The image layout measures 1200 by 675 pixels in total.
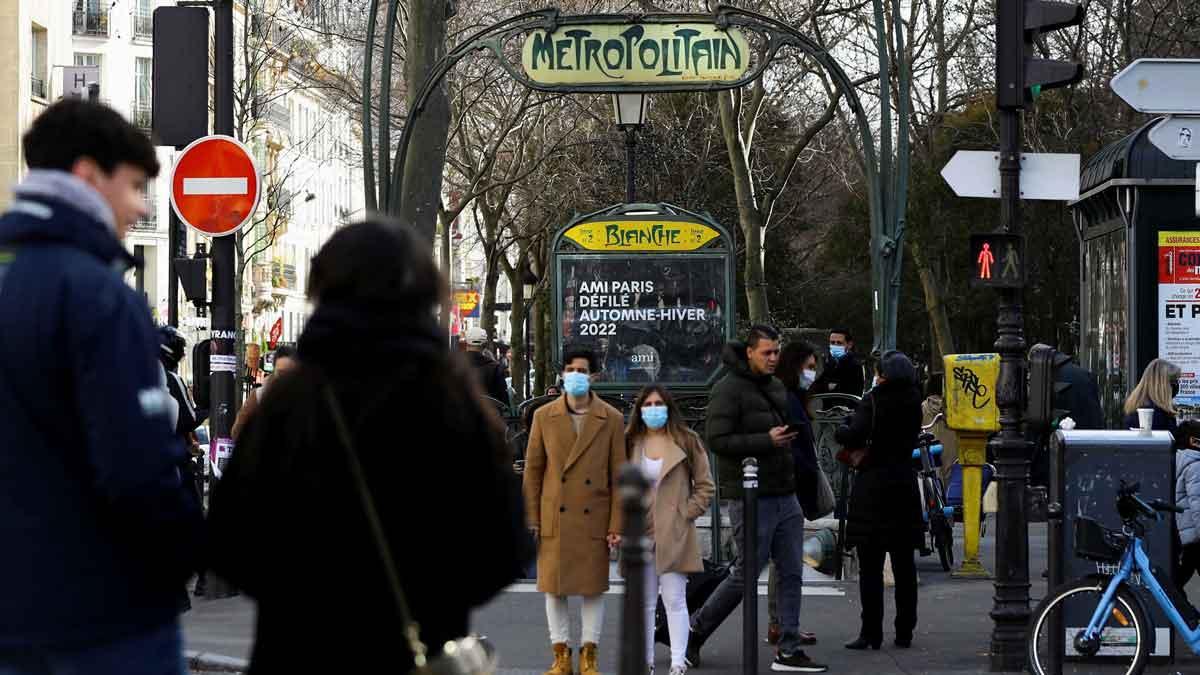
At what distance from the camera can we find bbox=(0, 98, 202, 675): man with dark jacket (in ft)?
11.7

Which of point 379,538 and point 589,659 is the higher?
point 379,538

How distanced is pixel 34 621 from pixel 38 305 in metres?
0.58

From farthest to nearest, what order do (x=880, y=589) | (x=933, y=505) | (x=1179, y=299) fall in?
(x=1179, y=299)
(x=933, y=505)
(x=880, y=589)

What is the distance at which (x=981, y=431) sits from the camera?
603 inches

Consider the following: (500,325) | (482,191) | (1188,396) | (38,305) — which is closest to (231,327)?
(1188,396)

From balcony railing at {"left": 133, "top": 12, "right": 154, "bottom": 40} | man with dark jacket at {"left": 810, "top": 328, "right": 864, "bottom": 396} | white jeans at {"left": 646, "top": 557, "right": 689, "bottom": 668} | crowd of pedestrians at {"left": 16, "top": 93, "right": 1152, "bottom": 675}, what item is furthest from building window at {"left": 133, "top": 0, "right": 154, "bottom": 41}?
crowd of pedestrians at {"left": 16, "top": 93, "right": 1152, "bottom": 675}

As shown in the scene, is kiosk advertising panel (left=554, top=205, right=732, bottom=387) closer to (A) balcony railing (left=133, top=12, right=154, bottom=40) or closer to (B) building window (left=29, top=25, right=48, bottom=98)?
(B) building window (left=29, top=25, right=48, bottom=98)

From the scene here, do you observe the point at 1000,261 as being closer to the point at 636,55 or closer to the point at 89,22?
the point at 636,55

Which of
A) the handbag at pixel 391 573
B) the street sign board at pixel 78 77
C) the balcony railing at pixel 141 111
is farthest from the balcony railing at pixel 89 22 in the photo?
the handbag at pixel 391 573

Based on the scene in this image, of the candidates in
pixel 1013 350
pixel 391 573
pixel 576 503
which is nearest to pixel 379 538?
pixel 391 573

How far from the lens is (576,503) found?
9875 millimetres

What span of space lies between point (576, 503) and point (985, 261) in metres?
2.67

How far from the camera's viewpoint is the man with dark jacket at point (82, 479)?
3562mm

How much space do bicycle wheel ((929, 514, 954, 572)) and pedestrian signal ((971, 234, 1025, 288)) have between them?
530cm
